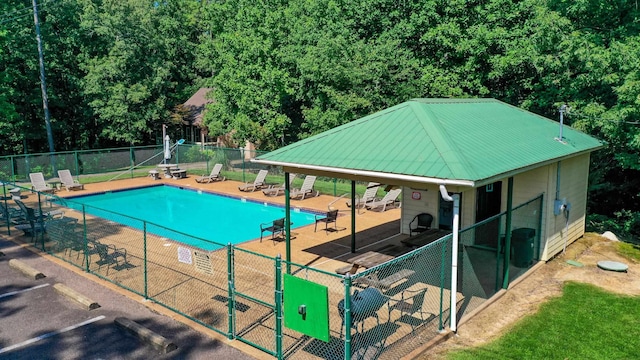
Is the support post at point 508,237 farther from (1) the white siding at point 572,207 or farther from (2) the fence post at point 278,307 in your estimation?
(2) the fence post at point 278,307

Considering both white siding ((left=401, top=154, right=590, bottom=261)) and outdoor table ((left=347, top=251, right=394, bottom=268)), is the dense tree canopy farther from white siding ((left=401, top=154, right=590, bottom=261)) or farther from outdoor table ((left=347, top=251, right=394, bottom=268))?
outdoor table ((left=347, top=251, right=394, bottom=268))

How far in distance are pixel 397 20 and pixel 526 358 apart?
21543 millimetres

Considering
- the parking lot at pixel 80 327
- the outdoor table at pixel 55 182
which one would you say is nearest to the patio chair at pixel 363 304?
the parking lot at pixel 80 327

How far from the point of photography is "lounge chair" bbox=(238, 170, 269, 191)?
24.4 m

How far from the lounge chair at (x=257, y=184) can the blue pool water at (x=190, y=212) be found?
1.12 meters

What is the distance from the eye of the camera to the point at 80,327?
9289mm

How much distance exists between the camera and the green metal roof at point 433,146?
9.32 metres

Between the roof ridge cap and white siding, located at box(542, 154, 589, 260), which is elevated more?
the roof ridge cap

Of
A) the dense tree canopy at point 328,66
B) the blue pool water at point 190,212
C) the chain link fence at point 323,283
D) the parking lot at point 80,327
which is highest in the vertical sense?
the dense tree canopy at point 328,66

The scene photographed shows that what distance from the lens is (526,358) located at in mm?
8125

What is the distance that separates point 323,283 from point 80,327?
507cm

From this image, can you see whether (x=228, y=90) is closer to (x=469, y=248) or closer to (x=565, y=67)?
(x=565, y=67)

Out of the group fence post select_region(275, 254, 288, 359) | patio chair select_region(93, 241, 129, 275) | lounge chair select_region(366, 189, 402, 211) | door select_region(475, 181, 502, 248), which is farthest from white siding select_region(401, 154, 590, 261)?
patio chair select_region(93, 241, 129, 275)

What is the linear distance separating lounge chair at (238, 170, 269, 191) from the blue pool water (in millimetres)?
1119
